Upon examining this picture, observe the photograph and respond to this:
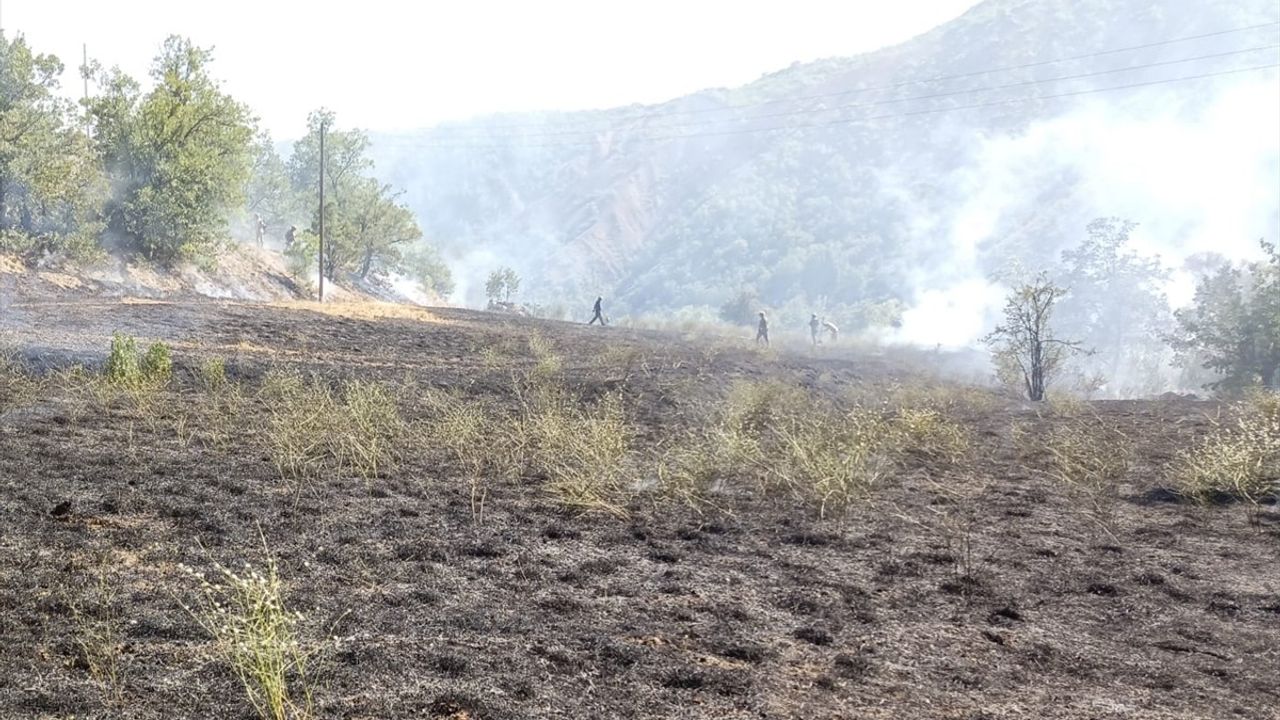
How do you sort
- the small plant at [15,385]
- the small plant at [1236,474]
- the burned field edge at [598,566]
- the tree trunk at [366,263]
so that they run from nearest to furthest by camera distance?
the burned field edge at [598,566] → the small plant at [1236,474] → the small plant at [15,385] → the tree trunk at [366,263]

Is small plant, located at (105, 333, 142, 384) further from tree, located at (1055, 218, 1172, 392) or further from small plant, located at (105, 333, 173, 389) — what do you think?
tree, located at (1055, 218, 1172, 392)

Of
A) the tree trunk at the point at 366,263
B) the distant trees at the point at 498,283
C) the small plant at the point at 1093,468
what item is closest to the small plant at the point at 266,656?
the small plant at the point at 1093,468

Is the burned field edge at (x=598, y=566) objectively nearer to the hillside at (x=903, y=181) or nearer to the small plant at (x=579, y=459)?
the small plant at (x=579, y=459)

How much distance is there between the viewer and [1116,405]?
13656mm

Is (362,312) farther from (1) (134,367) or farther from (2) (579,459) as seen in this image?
(2) (579,459)

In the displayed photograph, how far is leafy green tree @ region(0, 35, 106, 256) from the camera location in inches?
897

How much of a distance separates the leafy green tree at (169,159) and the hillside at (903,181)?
197 ft

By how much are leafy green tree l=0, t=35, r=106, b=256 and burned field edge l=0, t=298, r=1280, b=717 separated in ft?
57.1

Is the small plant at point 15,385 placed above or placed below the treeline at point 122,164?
below

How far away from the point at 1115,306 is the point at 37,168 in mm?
57631

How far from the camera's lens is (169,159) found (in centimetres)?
2680

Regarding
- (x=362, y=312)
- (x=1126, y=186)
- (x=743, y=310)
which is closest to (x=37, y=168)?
(x=362, y=312)

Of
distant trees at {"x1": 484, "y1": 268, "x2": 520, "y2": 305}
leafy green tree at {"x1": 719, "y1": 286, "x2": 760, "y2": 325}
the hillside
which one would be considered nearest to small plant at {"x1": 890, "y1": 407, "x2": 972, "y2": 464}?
distant trees at {"x1": 484, "y1": 268, "x2": 520, "y2": 305}

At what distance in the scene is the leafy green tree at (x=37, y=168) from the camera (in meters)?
22.8
